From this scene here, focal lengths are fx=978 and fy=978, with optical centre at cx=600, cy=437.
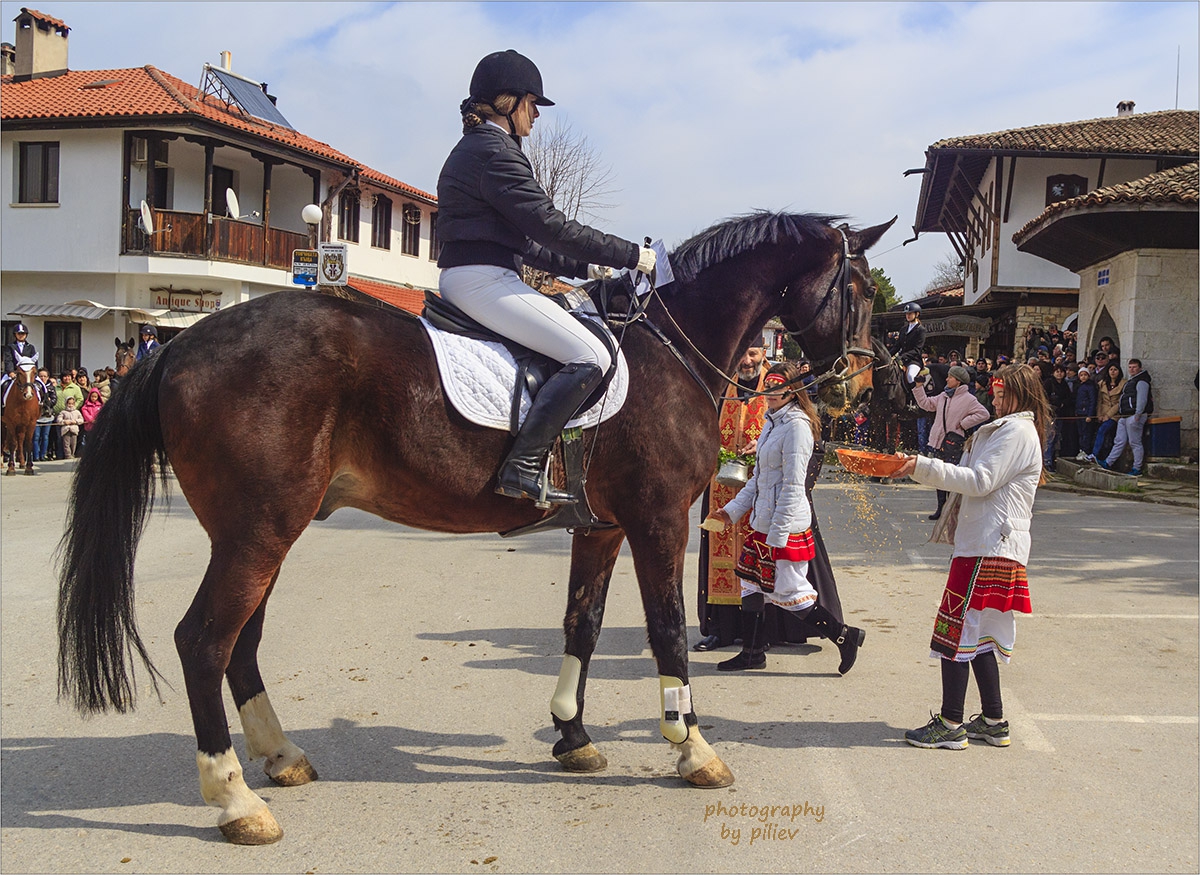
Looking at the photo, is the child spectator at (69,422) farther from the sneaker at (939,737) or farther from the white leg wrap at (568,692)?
the sneaker at (939,737)

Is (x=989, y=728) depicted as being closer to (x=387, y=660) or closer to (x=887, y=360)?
(x=887, y=360)

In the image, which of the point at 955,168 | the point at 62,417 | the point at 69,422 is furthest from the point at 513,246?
the point at 955,168

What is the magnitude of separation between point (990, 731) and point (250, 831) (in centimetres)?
A: 339

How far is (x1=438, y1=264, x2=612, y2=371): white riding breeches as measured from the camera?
404cm

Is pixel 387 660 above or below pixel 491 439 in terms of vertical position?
below

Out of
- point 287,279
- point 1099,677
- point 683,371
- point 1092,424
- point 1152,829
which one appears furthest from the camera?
point 287,279

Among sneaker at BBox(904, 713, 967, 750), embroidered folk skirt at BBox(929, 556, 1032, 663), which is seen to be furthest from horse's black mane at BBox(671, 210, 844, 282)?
sneaker at BBox(904, 713, 967, 750)

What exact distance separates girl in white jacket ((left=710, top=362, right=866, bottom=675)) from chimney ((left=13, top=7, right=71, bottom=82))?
113 ft

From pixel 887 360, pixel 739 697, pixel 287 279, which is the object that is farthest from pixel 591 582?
pixel 287 279

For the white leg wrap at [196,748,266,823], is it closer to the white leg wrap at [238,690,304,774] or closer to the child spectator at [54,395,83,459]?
the white leg wrap at [238,690,304,774]

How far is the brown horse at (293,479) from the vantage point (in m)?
3.69

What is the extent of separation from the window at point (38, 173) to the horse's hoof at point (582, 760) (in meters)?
29.8

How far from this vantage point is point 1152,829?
12.5 ft

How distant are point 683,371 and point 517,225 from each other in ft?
3.34
